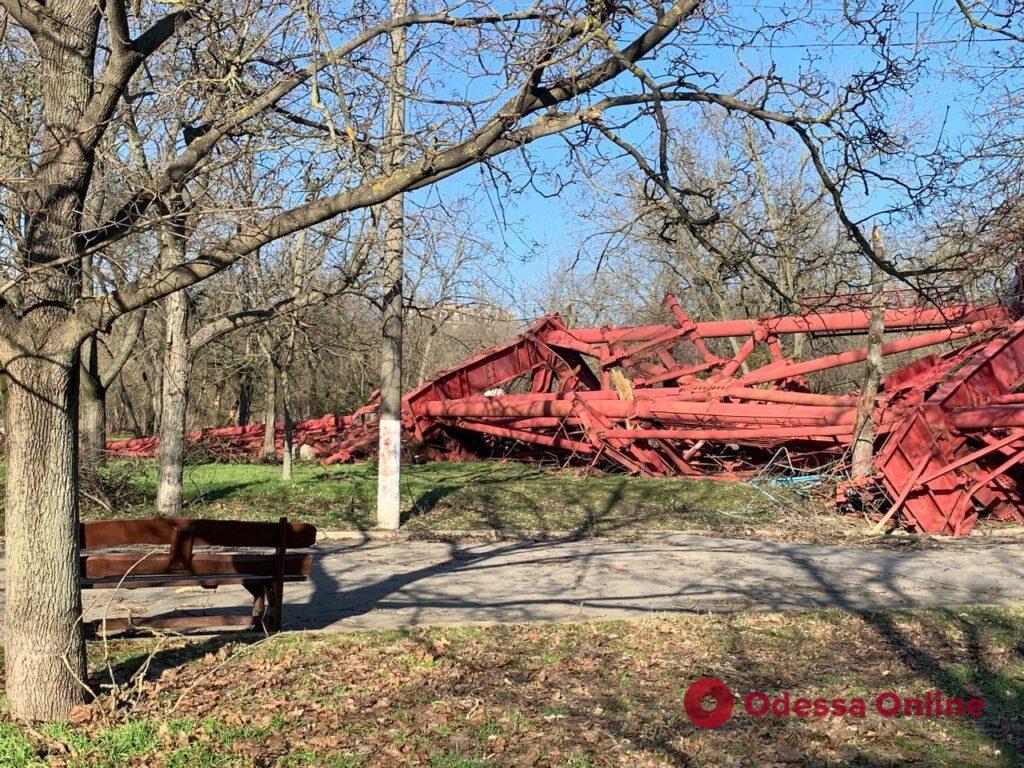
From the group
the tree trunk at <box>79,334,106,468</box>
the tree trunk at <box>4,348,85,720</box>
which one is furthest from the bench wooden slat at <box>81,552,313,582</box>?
the tree trunk at <box>79,334,106,468</box>

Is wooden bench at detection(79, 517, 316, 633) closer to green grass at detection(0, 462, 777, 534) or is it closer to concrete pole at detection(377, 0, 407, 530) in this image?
concrete pole at detection(377, 0, 407, 530)

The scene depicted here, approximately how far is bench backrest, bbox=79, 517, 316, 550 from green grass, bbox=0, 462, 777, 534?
259 inches

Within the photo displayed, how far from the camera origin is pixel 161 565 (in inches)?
266

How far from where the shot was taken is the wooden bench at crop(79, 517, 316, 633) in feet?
21.6

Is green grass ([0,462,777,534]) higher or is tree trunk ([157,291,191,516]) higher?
tree trunk ([157,291,191,516])

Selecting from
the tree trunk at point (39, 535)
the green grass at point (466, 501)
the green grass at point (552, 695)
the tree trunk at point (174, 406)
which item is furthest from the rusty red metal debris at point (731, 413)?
the tree trunk at point (39, 535)

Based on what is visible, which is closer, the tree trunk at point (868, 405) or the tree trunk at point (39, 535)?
the tree trunk at point (39, 535)

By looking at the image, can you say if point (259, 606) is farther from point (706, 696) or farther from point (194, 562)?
point (706, 696)

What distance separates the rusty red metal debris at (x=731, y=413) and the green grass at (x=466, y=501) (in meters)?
1.14

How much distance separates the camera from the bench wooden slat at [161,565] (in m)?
6.63

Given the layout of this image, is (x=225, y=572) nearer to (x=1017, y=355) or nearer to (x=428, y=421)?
(x=1017, y=355)

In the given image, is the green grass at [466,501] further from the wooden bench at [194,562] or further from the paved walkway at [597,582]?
the wooden bench at [194,562]

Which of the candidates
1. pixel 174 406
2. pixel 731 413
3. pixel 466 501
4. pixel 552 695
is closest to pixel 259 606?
pixel 552 695

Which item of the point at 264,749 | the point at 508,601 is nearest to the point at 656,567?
the point at 508,601
